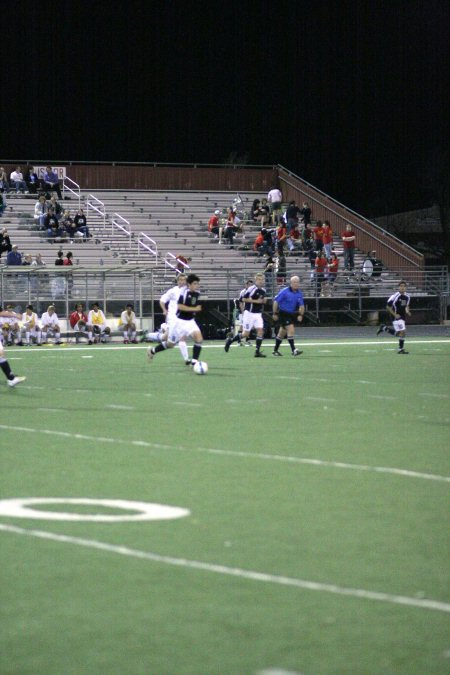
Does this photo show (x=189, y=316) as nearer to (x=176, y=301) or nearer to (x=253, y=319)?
(x=176, y=301)

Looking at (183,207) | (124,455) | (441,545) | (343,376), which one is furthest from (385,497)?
(183,207)

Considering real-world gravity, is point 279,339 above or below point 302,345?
above

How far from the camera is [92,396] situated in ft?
58.1

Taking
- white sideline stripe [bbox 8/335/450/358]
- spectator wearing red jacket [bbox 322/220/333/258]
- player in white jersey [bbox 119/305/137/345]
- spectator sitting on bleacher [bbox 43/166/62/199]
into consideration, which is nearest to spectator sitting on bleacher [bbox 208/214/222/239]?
spectator wearing red jacket [bbox 322/220/333/258]

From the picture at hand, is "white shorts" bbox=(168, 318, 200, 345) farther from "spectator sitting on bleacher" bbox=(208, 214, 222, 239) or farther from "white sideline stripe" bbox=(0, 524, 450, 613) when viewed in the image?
"spectator sitting on bleacher" bbox=(208, 214, 222, 239)

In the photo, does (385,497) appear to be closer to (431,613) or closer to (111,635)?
(431,613)

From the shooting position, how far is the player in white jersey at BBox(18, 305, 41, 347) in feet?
123

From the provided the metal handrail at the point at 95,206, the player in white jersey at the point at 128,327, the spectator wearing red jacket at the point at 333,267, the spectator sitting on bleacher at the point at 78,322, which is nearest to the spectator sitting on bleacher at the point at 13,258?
the spectator sitting on bleacher at the point at 78,322

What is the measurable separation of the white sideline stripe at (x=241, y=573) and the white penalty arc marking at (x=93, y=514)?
0.44 m

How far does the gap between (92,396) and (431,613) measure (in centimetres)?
1259

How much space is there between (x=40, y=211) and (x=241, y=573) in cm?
4010

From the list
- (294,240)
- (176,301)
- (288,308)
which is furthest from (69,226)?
(176,301)

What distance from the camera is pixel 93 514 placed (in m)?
7.89

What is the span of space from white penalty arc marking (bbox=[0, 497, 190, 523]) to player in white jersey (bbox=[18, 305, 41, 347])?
1160 inches
